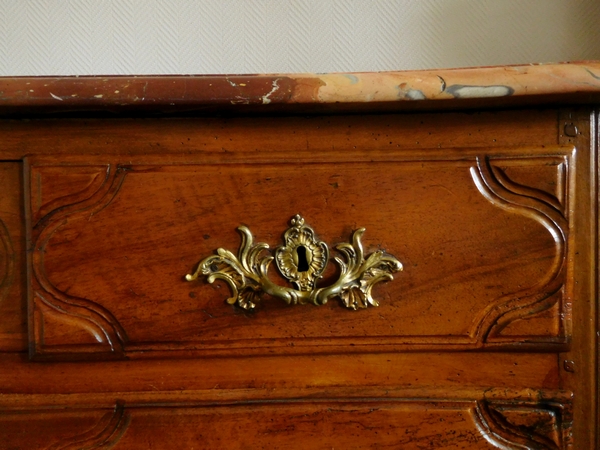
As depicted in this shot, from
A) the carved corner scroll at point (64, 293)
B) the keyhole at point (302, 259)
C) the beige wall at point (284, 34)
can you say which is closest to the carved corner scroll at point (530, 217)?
the keyhole at point (302, 259)

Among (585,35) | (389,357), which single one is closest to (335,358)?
(389,357)

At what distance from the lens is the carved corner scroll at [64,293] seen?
389 mm

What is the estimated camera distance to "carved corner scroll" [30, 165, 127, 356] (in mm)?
389

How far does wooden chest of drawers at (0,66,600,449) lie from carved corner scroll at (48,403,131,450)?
2 centimetres

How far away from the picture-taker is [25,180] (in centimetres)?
39

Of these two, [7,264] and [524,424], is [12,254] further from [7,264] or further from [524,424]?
[524,424]

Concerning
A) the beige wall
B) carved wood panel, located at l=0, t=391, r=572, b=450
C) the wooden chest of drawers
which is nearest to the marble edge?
the wooden chest of drawers

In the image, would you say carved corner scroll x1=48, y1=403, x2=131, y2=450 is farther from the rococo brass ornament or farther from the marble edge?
the marble edge

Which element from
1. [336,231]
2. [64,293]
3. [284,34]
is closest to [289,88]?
[336,231]

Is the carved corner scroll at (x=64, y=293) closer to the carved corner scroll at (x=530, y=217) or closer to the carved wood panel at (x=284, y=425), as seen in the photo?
the carved wood panel at (x=284, y=425)

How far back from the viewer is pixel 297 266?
0.39 m

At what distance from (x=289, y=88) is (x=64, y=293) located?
0.74 feet

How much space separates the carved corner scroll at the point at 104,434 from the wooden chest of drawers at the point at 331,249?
0.02 meters

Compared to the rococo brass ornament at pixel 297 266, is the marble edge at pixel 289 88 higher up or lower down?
higher up
